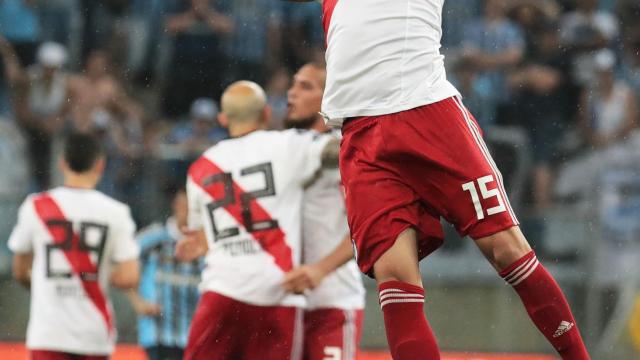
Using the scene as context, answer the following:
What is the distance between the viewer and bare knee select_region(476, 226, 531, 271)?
3.82 m

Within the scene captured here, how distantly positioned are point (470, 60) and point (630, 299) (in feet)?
9.97

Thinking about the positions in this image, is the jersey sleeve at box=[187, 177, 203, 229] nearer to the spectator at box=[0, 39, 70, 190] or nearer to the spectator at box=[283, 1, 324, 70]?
the spectator at box=[0, 39, 70, 190]

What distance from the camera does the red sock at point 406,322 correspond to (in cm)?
376

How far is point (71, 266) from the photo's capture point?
6.03 metres

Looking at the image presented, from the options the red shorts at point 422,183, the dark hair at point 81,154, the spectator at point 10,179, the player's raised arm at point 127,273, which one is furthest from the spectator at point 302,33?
the red shorts at point 422,183

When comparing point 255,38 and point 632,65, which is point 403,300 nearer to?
point 632,65

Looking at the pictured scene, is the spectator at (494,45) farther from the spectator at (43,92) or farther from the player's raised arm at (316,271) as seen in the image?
the player's raised arm at (316,271)

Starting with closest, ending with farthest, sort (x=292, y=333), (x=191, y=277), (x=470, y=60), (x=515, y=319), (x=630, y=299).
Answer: (x=292, y=333), (x=191, y=277), (x=630, y=299), (x=515, y=319), (x=470, y=60)

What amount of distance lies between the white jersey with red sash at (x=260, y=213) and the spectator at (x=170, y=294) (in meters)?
1.93

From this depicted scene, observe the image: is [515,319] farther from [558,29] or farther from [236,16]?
[236,16]

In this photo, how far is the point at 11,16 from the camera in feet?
39.4

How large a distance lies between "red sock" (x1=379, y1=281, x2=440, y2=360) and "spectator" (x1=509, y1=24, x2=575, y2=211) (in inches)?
220

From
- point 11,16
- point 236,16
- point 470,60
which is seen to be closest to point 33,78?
point 11,16

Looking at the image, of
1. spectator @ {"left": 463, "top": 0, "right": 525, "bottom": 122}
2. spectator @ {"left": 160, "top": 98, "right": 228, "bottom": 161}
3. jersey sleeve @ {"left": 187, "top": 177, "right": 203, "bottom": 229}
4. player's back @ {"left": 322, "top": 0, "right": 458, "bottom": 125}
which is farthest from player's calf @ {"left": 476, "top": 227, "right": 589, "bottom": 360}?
spectator @ {"left": 463, "top": 0, "right": 525, "bottom": 122}
